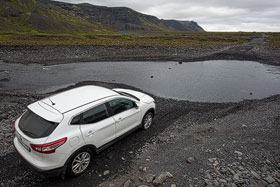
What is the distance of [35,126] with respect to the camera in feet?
14.3

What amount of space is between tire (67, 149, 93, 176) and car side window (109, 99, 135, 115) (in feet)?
4.86

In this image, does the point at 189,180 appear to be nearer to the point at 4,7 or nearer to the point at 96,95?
the point at 96,95

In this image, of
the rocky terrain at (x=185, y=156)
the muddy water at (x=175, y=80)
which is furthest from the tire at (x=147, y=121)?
the muddy water at (x=175, y=80)

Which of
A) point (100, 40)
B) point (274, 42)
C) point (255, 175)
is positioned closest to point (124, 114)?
point (255, 175)

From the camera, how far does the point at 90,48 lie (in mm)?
35188

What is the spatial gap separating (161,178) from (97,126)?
2.27 meters

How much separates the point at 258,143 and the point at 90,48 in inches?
1334

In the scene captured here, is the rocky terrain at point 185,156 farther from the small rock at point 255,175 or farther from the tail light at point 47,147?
the tail light at point 47,147

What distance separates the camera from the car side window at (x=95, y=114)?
489cm

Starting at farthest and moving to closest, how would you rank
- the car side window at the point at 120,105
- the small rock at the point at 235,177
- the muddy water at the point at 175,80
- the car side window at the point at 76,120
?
the muddy water at the point at 175,80
the car side window at the point at 120,105
the small rock at the point at 235,177
the car side window at the point at 76,120

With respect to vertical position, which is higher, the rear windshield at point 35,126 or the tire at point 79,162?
the rear windshield at point 35,126

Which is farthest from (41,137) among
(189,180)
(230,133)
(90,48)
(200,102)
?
(90,48)

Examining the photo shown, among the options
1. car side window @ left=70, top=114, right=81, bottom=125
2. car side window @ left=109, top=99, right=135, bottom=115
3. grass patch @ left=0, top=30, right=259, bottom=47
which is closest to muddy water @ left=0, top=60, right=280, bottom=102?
car side window @ left=109, top=99, right=135, bottom=115

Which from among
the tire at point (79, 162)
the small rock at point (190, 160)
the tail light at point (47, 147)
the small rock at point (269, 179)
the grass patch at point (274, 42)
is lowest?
the small rock at point (269, 179)
